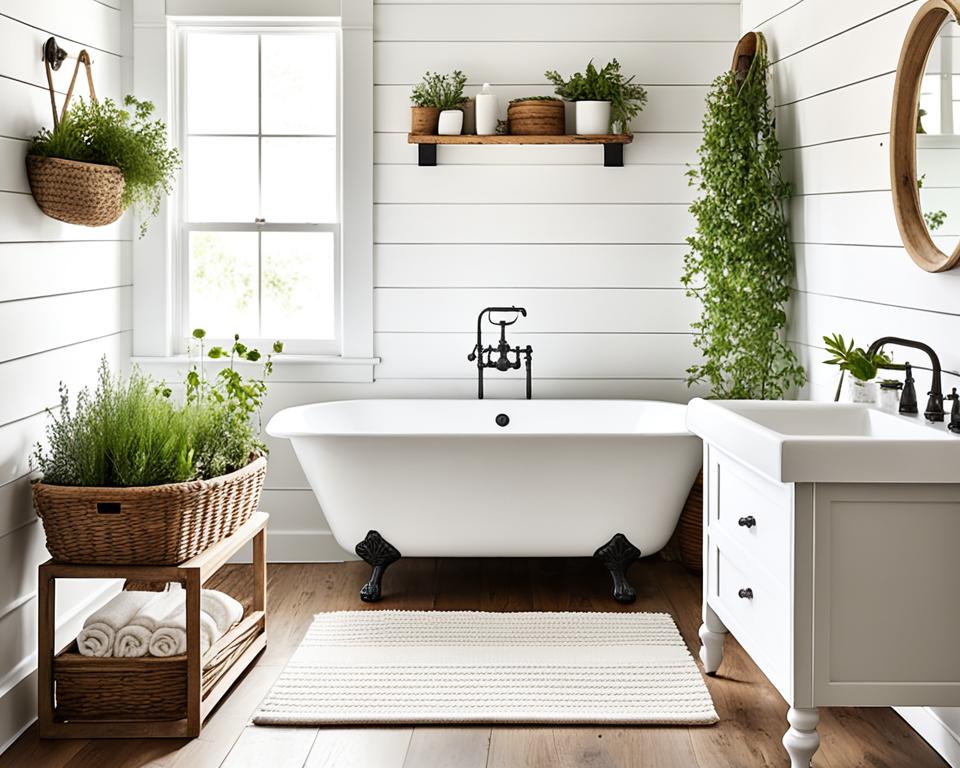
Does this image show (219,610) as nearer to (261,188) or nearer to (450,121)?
(261,188)

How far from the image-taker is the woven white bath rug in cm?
287

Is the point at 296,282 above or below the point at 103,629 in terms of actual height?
above

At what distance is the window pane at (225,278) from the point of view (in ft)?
14.6

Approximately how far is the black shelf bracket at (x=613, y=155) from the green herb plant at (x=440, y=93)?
24.9 inches

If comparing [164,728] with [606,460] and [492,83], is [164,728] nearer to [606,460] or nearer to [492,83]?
[606,460]

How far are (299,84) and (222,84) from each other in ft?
1.06

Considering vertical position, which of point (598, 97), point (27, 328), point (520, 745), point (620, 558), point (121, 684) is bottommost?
point (520, 745)

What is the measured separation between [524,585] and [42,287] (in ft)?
6.75

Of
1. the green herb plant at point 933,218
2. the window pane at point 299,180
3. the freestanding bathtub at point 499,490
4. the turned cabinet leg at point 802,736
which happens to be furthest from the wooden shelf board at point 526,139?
the turned cabinet leg at point 802,736

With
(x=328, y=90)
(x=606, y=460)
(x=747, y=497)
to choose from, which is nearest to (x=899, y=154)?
(x=747, y=497)

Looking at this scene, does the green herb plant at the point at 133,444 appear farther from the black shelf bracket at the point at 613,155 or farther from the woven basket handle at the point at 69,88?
the black shelf bracket at the point at 613,155

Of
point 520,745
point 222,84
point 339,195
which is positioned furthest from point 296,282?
point 520,745

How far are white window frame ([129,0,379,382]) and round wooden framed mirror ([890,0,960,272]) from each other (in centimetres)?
222

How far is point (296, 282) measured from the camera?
14.7 feet
